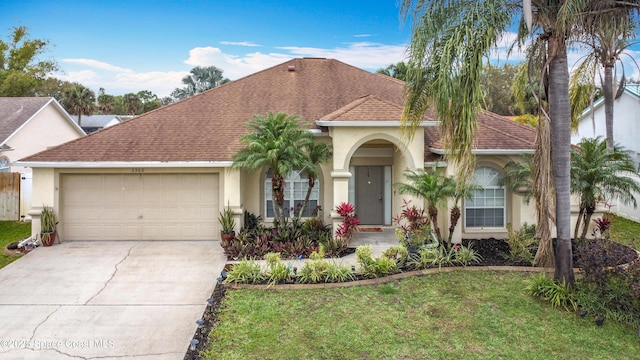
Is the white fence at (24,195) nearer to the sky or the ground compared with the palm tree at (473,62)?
nearer to the ground

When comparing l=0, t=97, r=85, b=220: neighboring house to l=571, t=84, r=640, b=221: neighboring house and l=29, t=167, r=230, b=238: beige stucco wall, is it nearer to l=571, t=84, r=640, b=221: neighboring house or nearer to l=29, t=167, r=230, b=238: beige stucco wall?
l=29, t=167, r=230, b=238: beige stucco wall

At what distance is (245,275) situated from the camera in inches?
369

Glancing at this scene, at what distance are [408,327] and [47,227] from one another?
1143 centimetres

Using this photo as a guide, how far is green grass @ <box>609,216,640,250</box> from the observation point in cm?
1353

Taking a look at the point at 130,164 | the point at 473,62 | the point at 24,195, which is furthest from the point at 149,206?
the point at 473,62

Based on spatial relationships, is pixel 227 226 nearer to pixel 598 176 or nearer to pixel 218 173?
pixel 218 173

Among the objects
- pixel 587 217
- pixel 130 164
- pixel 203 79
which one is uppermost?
pixel 203 79

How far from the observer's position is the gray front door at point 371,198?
A: 1495 cm

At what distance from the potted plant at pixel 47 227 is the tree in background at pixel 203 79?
167ft

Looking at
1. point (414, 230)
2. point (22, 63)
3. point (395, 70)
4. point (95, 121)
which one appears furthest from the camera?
point (95, 121)

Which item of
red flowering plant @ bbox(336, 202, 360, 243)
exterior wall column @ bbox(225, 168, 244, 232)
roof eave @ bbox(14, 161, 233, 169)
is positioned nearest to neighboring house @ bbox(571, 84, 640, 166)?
red flowering plant @ bbox(336, 202, 360, 243)

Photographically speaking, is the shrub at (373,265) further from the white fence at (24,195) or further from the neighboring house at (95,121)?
the neighboring house at (95,121)

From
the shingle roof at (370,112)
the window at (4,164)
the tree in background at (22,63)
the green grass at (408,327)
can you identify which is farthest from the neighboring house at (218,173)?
the tree in background at (22,63)

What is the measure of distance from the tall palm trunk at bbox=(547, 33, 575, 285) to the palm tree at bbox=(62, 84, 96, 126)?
2039 inches
